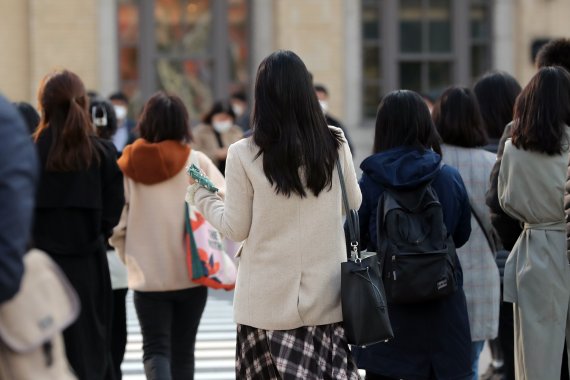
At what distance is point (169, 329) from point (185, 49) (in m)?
12.2

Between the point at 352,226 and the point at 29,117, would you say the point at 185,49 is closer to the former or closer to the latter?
the point at 29,117

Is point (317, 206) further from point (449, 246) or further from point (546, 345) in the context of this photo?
point (546, 345)

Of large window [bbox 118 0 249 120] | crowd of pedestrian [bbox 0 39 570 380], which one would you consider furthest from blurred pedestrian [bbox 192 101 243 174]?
crowd of pedestrian [bbox 0 39 570 380]

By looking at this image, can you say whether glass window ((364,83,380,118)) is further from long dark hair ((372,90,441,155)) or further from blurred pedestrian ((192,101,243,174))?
long dark hair ((372,90,441,155))

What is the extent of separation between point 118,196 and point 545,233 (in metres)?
2.17

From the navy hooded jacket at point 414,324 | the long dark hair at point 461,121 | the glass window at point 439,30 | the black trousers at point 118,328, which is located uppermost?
the glass window at point 439,30

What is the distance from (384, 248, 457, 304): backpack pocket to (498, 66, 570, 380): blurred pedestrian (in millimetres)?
521

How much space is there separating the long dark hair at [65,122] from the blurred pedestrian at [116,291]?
90cm

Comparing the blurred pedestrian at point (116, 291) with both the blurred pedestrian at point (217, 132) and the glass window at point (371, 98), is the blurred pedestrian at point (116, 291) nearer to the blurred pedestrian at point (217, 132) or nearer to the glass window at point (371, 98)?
the blurred pedestrian at point (217, 132)

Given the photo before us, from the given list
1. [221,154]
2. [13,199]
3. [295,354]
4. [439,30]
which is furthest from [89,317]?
[439,30]

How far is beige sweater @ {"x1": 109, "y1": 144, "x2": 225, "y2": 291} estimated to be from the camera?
6.86m

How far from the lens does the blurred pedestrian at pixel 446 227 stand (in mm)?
5707

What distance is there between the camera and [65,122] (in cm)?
617

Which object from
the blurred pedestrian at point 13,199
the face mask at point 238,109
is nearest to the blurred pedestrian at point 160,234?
the blurred pedestrian at point 13,199
